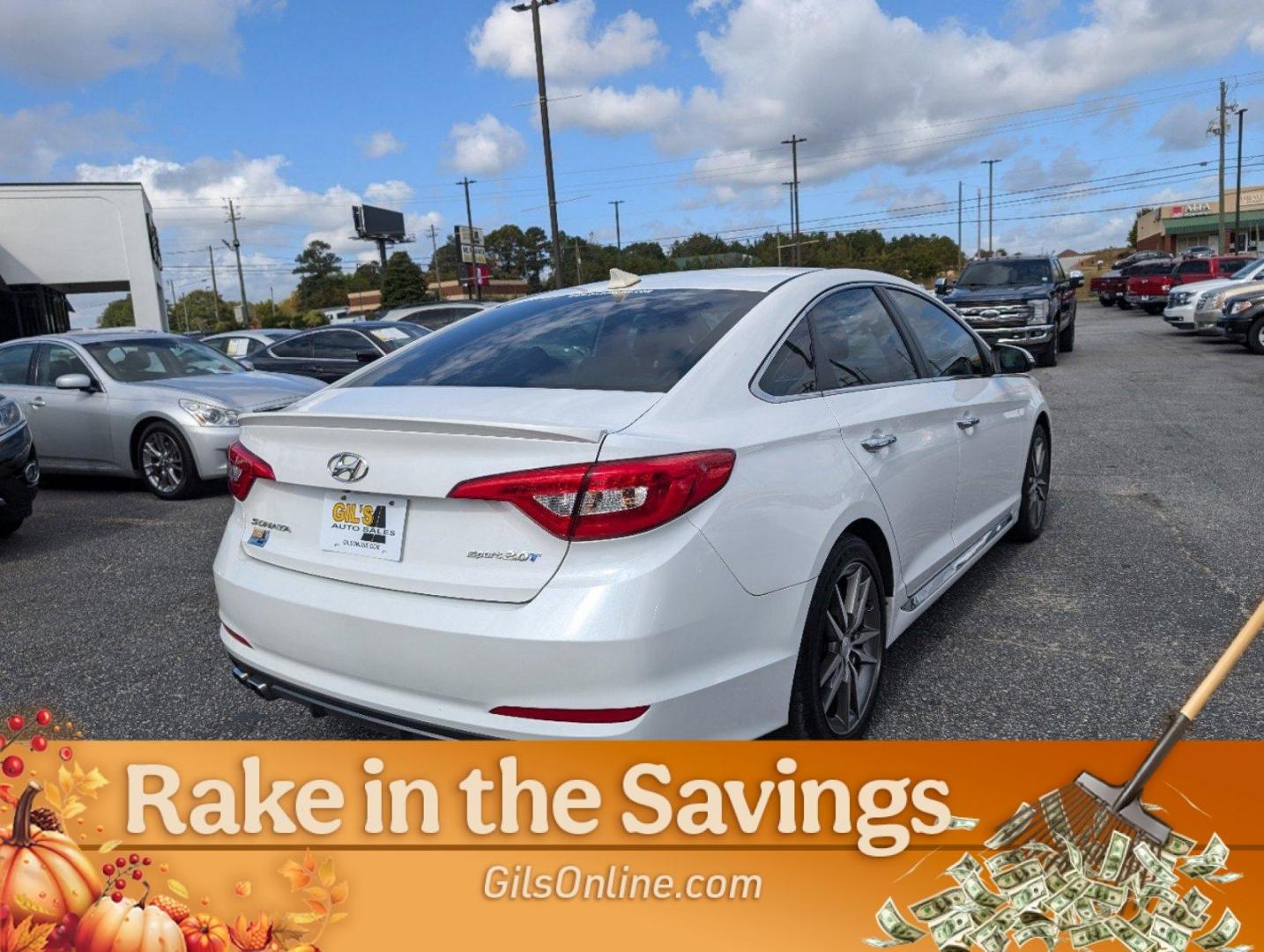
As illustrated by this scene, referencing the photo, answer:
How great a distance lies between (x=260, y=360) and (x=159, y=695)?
976 cm

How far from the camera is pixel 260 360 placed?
41.5ft

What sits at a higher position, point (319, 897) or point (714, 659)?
point (714, 659)

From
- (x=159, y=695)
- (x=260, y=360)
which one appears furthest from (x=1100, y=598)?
(x=260, y=360)

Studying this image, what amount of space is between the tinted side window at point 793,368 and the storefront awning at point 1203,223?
93084mm

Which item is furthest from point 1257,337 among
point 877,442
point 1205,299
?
point 877,442

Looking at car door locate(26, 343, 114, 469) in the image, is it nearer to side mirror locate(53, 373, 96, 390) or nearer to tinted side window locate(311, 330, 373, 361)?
side mirror locate(53, 373, 96, 390)

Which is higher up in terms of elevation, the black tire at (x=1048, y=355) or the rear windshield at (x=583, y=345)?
the rear windshield at (x=583, y=345)

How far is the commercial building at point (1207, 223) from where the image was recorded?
81.3m

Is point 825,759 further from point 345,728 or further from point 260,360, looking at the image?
point 260,360

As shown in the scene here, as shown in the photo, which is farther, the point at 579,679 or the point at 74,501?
the point at 74,501

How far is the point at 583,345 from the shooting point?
2.99m

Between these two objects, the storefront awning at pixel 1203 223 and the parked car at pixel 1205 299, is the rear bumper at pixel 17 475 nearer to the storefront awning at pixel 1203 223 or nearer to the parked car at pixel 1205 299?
the parked car at pixel 1205 299

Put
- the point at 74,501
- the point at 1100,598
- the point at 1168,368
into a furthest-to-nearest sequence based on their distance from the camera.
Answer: the point at 1168,368, the point at 74,501, the point at 1100,598

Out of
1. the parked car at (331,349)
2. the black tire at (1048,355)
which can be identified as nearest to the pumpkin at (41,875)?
the parked car at (331,349)
